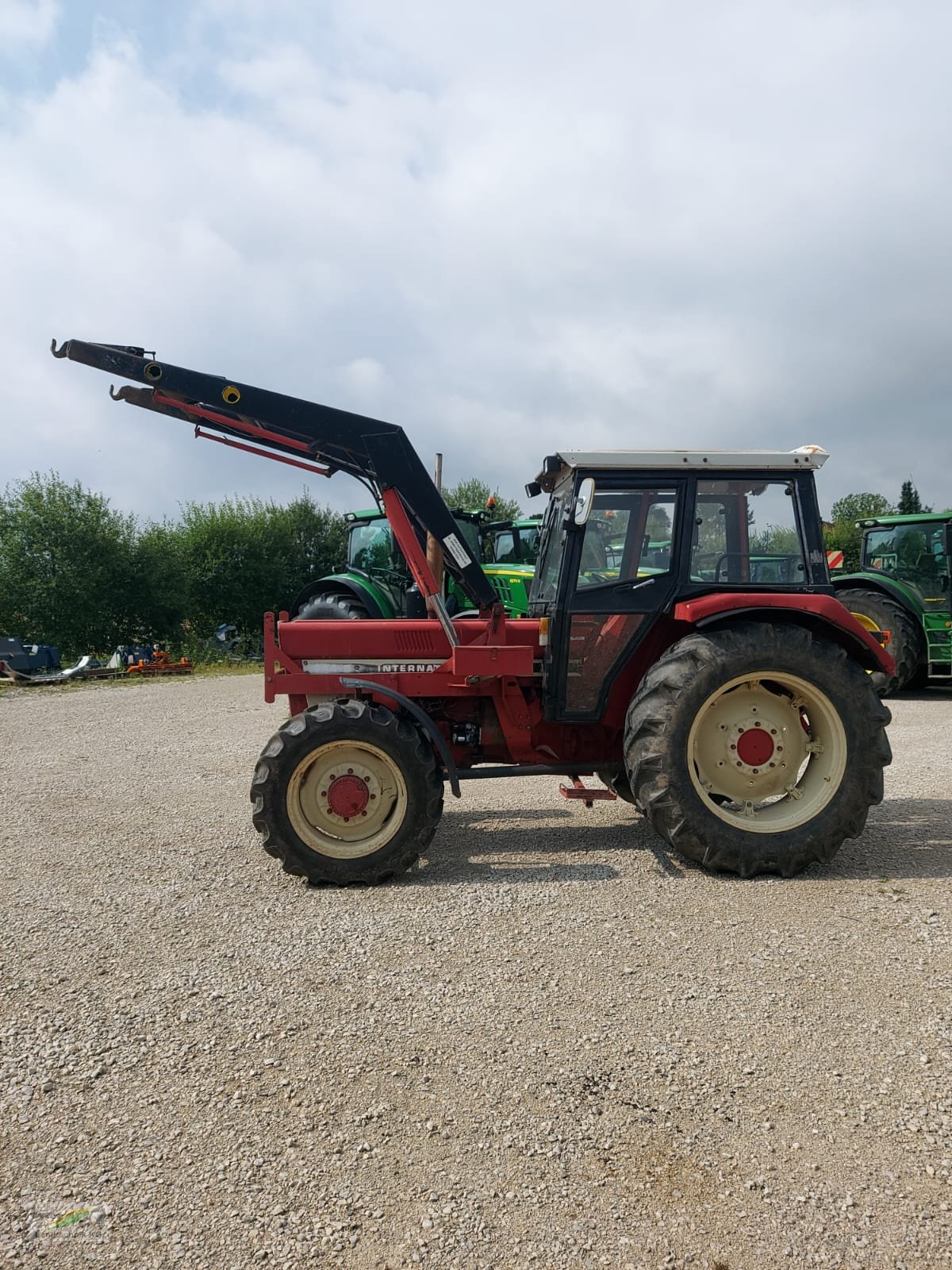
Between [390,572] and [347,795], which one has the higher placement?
[390,572]

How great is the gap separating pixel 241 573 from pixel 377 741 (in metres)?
21.6

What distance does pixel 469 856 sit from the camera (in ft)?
15.9

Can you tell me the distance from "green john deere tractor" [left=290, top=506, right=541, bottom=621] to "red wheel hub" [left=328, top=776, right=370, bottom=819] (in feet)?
18.0

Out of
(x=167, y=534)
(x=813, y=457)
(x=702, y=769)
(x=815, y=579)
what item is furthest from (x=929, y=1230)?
(x=167, y=534)

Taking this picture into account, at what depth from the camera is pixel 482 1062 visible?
2.76 metres

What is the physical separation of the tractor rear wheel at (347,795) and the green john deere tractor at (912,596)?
798 centimetres

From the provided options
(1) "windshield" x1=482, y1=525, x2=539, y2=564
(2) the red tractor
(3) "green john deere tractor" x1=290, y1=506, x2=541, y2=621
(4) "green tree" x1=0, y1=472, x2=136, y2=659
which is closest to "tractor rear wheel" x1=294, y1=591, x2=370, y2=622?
(3) "green john deere tractor" x1=290, y1=506, x2=541, y2=621

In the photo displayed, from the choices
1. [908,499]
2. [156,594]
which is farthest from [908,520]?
[908,499]

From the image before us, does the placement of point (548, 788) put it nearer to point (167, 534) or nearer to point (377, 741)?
point (377, 741)

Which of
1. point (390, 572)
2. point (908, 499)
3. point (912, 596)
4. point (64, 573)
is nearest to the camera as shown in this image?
point (912, 596)

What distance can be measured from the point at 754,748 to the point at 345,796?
2.23 m

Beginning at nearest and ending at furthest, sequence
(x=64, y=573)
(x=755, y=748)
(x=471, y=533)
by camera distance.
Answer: (x=755, y=748) < (x=471, y=533) < (x=64, y=573)

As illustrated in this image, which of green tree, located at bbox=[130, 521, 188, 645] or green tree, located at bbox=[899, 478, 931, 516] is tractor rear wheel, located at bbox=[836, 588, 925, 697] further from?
green tree, located at bbox=[899, 478, 931, 516]

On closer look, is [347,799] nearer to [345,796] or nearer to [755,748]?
[345,796]
